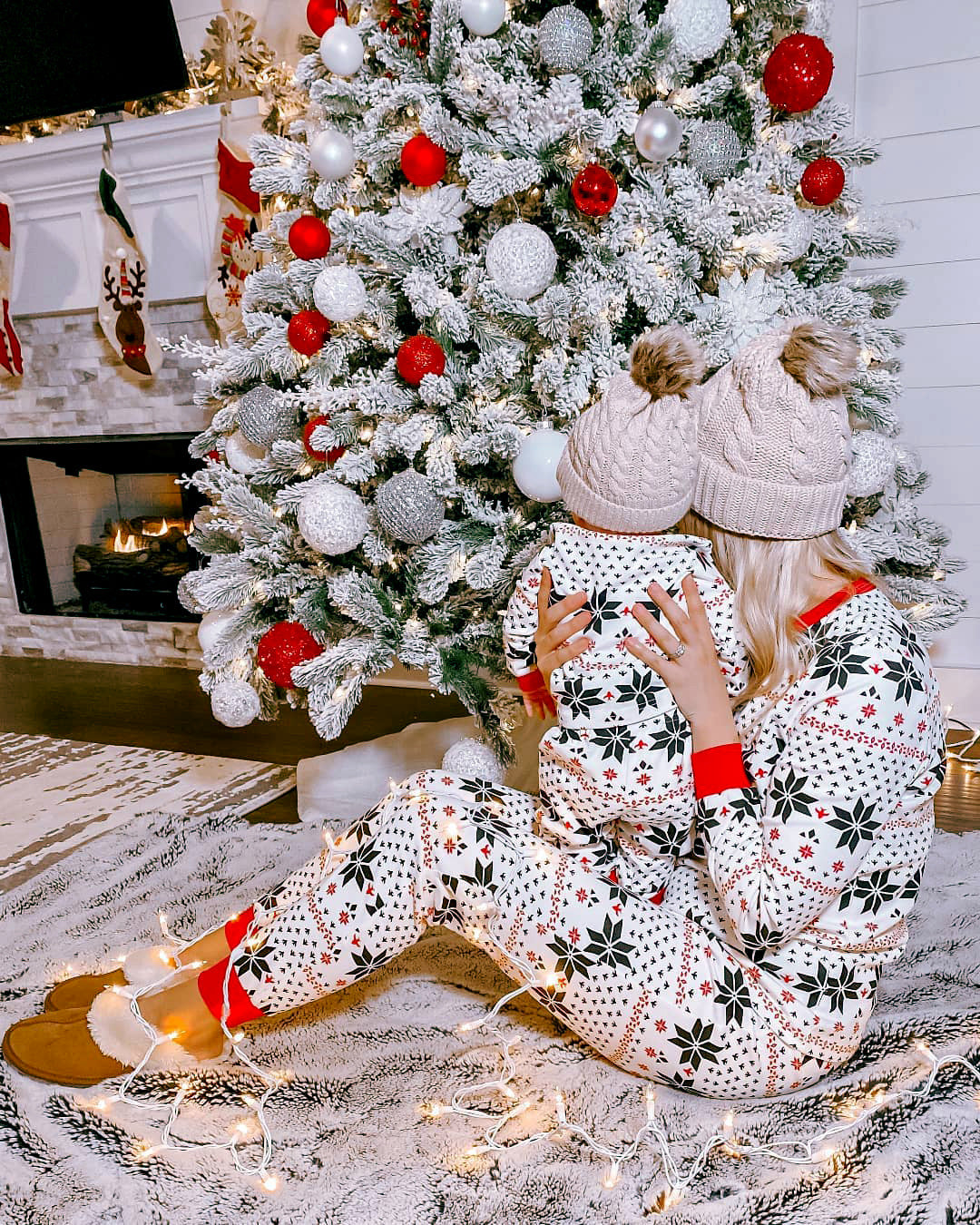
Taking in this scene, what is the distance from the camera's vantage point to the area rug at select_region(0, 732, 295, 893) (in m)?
2.10

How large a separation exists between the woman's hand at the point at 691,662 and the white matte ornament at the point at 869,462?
793 mm

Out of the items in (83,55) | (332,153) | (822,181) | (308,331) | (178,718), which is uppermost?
(83,55)

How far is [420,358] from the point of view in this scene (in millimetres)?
1667

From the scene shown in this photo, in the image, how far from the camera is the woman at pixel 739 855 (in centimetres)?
99

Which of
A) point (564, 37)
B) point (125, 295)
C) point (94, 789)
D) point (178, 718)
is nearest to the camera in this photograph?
point (564, 37)

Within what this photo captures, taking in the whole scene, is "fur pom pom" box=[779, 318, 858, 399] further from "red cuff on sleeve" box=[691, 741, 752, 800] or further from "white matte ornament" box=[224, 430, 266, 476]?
"white matte ornament" box=[224, 430, 266, 476]

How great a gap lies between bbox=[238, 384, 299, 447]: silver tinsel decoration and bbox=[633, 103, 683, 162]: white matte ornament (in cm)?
77

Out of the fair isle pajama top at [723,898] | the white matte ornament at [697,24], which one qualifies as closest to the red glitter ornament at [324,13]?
the white matte ornament at [697,24]

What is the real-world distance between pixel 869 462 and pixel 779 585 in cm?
83

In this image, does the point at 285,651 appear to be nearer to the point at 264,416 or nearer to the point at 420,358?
the point at 264,416

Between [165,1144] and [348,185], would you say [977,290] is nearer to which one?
[348,185]

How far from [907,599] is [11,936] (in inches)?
74.0

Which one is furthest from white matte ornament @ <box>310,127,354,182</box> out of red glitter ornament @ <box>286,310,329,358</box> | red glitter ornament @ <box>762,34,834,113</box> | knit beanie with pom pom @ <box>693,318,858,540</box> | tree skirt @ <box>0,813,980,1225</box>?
tree skirt @ <box>0,813,980,1225</box>

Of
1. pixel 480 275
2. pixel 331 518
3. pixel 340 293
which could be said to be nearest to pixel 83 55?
pixel 340 293
